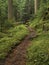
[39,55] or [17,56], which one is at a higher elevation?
[39,55]

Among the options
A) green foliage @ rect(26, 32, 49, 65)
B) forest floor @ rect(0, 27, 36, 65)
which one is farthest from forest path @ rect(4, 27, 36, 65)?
green foliage @ rect(26, 32, 49, 65)

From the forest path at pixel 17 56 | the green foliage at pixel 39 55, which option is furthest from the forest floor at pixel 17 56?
the green foliage at pixel 39 55

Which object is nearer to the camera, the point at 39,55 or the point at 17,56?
the point at 39,55

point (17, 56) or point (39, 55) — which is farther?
point (17, 56)

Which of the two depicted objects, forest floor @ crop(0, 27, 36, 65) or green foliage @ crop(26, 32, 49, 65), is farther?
forest floor @ crop(0, 27, 36, 65)

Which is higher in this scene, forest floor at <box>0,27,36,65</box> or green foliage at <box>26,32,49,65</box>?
green foliage at <box>26,32,49,65</box>

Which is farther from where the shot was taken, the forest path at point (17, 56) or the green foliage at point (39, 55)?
the forest path at point (17, 56)

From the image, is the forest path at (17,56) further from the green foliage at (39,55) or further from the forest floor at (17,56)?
the green foliage at (39,55)

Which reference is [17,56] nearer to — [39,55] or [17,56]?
[17,56]

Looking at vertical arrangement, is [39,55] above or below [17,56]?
above

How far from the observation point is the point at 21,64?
27.7 feet

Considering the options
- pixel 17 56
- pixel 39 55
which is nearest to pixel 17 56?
pixel 17 56

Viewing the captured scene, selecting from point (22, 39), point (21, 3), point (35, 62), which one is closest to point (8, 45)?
point (22, 39)

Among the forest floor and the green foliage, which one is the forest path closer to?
the forest floor
